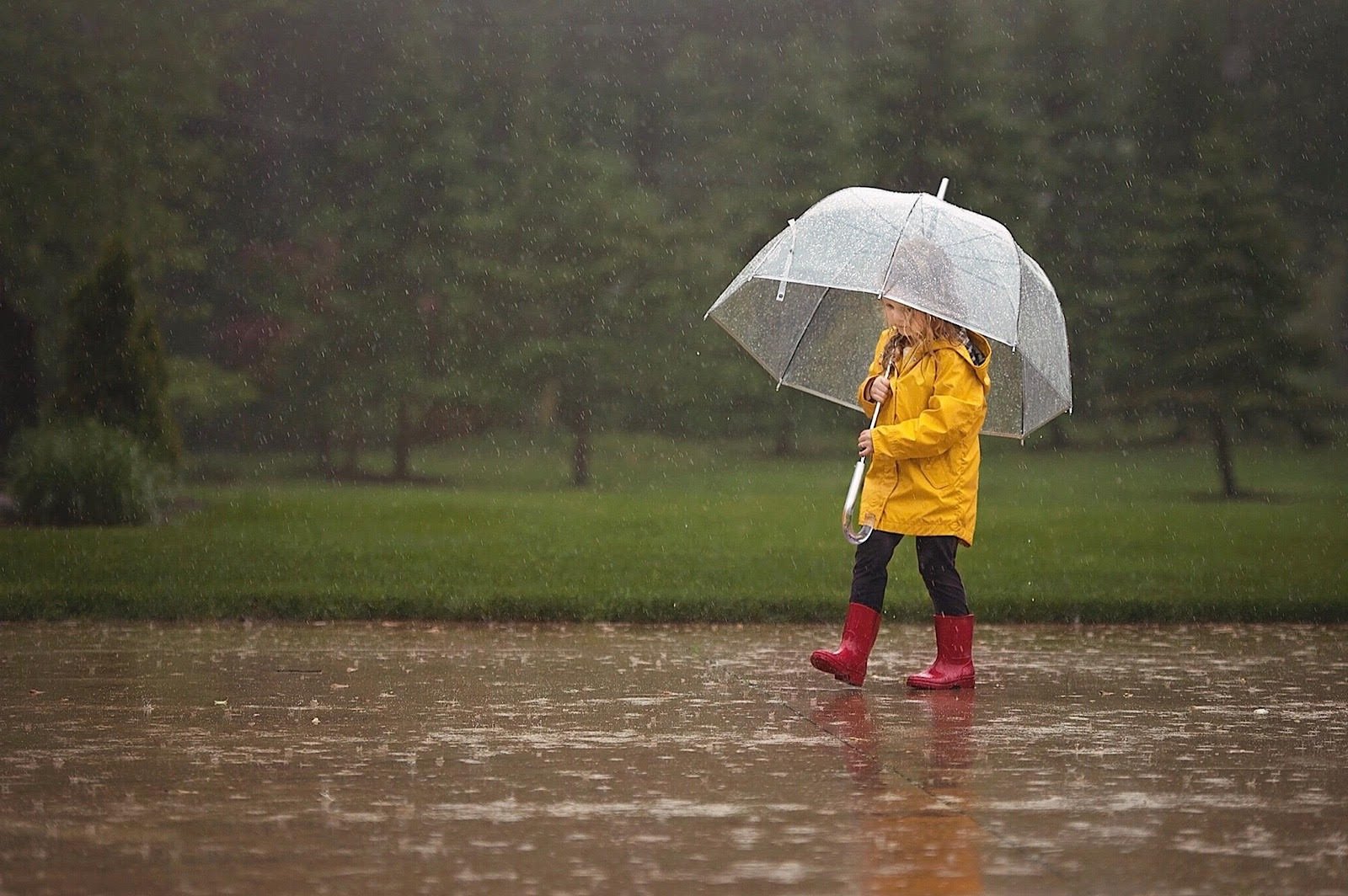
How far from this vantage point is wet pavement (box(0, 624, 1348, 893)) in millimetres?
4281

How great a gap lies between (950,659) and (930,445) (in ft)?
2.86

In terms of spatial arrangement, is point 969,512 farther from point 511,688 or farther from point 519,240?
point 519,240

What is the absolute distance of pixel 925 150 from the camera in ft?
105

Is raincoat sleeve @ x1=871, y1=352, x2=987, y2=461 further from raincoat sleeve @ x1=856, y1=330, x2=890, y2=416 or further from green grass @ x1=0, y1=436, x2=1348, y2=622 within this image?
green grass @ x1=0, y1=436, x2=1348, y2=622

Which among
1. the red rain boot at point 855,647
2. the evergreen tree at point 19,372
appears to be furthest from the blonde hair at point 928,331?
the evergreen tree at point 19,372

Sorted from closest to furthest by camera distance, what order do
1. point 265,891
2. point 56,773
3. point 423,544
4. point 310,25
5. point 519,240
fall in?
point 265,891 → point 56,773 → point 423,544 → point 519,240 → point 310,25

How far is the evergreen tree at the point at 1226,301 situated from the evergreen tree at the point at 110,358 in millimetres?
14230

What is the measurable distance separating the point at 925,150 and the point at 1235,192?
24.0 feet

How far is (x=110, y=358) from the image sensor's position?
17797 mm

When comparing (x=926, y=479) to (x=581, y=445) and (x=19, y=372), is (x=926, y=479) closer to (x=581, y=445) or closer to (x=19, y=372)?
(x=19, y=372)

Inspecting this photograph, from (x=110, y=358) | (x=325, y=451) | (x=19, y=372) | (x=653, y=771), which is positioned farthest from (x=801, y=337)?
(x=325, y=451)

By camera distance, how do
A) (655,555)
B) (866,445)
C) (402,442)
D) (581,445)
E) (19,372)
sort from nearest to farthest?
(866,445) < (655,555) < (19,372) < (581,445) < (402,442)

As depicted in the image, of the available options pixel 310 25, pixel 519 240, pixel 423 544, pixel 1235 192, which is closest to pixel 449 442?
pixel 519 240

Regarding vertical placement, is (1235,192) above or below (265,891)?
above
